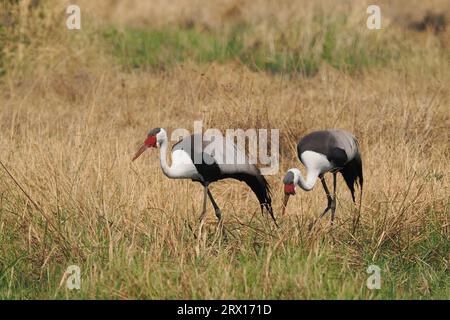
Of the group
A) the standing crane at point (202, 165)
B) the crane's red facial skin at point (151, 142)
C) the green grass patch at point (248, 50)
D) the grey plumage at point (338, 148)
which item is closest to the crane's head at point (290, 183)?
the standing crane at point (202, 165)

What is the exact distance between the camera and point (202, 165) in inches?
238

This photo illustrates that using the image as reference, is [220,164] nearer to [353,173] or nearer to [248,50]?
[353,173]

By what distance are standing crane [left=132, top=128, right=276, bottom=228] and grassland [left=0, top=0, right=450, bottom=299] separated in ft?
0.66

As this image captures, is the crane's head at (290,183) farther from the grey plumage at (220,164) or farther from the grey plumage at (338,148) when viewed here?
the grey plumage at (338,148)

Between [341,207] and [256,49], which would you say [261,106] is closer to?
[341,207]

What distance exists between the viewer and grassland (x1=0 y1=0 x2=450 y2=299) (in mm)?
5328

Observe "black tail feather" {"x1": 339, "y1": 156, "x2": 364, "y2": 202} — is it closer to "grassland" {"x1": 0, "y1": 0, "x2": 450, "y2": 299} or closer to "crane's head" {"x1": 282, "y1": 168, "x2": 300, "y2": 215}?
"grassland" {"x1": 0, "y1": 0, "x2": 450, "y2": 299}

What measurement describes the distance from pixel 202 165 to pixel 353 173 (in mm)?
1210

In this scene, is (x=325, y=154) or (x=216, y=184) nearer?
(x=325, y=154)

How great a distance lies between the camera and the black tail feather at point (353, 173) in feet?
21.9

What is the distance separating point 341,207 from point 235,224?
69cm

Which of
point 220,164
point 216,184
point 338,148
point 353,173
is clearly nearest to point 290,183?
point 220,164

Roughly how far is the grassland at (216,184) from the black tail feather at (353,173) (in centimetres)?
14

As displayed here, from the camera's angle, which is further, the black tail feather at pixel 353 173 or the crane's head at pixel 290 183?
the black tail feather at pixel 353 173
